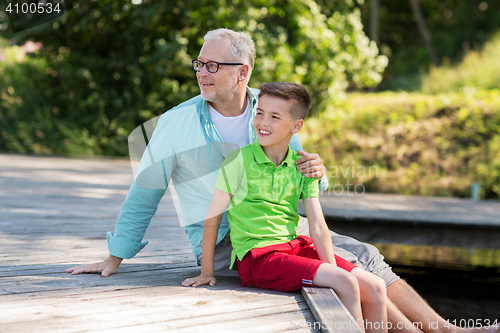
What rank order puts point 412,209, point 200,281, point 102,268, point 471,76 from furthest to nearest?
point 471,76 → point 412,209 → point 102,268 → point 200,281

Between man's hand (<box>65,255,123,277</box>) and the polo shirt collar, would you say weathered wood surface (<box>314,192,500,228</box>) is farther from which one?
man's hand (<box>65,255,123,277</box>)

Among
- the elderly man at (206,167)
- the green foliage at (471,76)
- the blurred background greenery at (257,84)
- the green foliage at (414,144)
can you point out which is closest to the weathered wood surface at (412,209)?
the green foliage at (414,144)

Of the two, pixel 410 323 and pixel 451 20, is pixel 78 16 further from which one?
pixel 451 20

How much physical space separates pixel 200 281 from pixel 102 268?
48 cm

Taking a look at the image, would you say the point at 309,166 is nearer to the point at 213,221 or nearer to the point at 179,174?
the point at 213,221

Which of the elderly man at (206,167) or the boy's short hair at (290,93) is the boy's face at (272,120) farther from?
the elderly man at (206,167)

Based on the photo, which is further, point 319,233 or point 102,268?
point 102,268

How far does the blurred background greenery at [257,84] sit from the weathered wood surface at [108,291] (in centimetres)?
478

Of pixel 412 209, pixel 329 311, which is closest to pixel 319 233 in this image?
pixel 329 311

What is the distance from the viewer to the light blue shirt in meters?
2.18

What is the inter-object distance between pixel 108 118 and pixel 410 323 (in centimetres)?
781

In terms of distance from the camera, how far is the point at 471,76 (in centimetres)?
1001

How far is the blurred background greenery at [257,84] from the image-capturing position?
7.60m

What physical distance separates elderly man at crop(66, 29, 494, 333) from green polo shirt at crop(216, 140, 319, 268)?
0.13 meters
